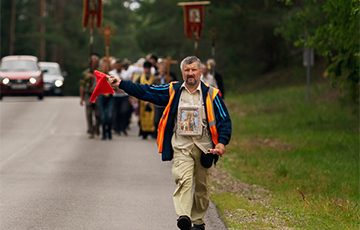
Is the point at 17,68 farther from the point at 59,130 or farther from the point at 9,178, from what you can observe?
the point at 9,178

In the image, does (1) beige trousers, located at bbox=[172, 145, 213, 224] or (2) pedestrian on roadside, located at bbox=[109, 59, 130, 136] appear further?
(2) pedestrian on roadside, located at bbox=[109, 59, 130, 136]

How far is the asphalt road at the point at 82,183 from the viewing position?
7625 millimetres

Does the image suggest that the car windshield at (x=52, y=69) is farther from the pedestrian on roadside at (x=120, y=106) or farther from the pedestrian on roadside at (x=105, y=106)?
the pedestrian on roadside at (x=105, y=106)

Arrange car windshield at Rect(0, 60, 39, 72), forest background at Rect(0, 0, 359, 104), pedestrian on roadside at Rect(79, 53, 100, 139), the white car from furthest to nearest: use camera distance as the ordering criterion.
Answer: the white car, car windshield at Rect(0, 60, 39, 72), pedestrian on roadside at Rect(79, 53, 100, 139), forest background at Rect(0, 0, 359, 104)

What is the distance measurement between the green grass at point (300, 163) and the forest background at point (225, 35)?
1.54 meters

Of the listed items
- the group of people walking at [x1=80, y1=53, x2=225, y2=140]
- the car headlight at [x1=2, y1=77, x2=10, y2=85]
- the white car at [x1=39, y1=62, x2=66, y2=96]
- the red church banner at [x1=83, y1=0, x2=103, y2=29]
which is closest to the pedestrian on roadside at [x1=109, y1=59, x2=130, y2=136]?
the group of people walking at [x1=80, y1=53, x2=225, y2=140]

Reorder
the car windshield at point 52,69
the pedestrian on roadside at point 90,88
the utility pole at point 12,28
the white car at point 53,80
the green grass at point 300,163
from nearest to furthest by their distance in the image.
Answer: the green grass at point 300,163, the pedestrian on roadside at point 90,88, the white car at point 53,80, the car windshield at point 52,69, the utility pole at point 12,28

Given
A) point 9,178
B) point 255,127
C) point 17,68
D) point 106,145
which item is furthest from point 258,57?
point 9,178

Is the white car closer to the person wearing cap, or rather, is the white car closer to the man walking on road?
the person wearing cap

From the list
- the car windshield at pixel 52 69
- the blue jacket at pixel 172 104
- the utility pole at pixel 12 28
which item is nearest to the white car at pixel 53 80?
the car windshield at pixel 52 69

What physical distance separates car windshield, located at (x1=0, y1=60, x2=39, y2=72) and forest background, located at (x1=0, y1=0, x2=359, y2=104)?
749cm

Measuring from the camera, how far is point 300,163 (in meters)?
12.7

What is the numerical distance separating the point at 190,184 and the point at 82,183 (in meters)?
4.00

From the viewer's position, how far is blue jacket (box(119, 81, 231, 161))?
6.69 meters
